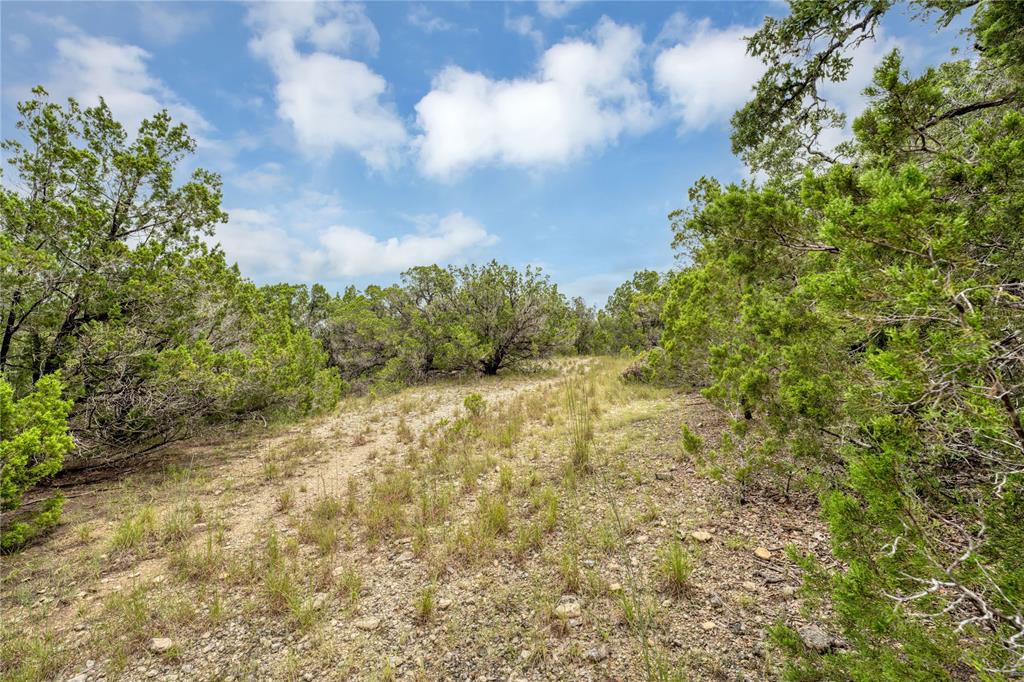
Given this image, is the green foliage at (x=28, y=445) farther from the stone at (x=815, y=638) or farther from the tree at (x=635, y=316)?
the tree at (x=635, y=316)

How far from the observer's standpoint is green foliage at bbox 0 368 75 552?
3.74m

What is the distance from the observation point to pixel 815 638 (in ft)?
8.09

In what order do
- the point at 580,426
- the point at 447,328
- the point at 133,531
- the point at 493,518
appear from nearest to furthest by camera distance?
the point at 493,518 < the point at 133,531 < the point at 580,426 < the point at 447,328

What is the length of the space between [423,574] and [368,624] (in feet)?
2.11

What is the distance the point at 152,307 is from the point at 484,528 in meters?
7.15

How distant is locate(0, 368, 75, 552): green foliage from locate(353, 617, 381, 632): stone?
12.0 ft

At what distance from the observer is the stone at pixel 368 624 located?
304 centimetres

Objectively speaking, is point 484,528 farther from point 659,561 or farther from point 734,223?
point 734,223

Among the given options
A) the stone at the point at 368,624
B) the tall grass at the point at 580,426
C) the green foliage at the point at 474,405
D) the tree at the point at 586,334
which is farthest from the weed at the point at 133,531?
the tree at the point at 586,334

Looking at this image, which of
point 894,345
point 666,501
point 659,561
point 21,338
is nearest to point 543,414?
point 666,501

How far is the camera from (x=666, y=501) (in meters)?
4.44

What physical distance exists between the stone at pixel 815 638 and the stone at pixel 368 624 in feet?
9.71

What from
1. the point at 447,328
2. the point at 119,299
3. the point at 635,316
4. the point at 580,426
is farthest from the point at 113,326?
the point at 635,316

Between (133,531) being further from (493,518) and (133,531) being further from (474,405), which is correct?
(474,405)
